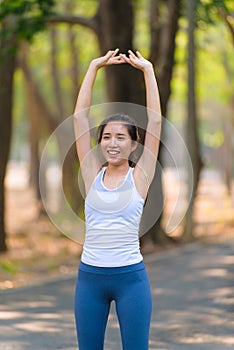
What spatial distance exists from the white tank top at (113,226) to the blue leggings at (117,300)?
0.17 ft

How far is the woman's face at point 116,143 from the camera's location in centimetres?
485

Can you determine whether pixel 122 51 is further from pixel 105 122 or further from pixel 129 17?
pixel 105 122

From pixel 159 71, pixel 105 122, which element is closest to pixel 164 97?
pixel 159 71

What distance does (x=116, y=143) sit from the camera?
4.86 meters

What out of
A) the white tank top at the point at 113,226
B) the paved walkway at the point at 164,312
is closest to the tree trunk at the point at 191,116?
the paved walkway at the point at 164,312

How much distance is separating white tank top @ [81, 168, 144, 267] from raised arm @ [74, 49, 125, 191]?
0.70ft

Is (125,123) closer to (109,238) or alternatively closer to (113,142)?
(113,142)

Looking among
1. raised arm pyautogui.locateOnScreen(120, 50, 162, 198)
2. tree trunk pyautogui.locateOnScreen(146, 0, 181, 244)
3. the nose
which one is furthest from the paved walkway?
the nose

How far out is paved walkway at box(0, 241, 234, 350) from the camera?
7.83 metres

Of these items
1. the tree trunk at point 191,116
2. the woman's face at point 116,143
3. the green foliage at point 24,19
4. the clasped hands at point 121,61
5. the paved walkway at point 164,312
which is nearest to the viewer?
the woman's face at point 116,143

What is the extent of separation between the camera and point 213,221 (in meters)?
25.5

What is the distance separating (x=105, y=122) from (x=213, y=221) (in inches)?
819

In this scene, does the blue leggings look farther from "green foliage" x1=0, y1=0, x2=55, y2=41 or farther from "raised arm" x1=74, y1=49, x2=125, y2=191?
"green foliage" x1=0, y1=0, x2=55, y2=41

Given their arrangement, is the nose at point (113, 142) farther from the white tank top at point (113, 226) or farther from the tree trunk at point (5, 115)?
the tree trunk at point (5, 115)
